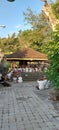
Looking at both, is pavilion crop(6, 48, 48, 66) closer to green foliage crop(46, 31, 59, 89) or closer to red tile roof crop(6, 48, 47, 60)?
red tile roof crop(6, 48, 47, 60)

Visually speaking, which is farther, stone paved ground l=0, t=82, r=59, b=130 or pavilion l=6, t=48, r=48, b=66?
pavilion l=6, t=48, r=48, b=66

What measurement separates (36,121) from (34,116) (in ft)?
2.87

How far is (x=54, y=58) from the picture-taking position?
1335 centimetres

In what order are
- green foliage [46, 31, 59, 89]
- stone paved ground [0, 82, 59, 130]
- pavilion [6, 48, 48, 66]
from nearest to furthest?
stone paved ground [0, 82, 59, 130] < green foliage [46, 31, 59, 89] < pavilion [6, 48, 48, 66]

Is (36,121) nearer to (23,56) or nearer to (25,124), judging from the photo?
(25,124)

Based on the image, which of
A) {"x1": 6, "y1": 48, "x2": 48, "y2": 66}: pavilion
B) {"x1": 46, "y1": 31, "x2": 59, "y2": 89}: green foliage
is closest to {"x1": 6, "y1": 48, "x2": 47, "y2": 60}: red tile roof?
{"x1": 6, "y1": 48, "x2": 48, "y2": 66}: pavilion

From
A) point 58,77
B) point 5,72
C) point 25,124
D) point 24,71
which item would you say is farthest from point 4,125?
point 24,71

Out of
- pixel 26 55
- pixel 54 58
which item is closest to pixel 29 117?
pixel 54 58

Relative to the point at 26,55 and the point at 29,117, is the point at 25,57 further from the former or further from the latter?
the point at 29,117

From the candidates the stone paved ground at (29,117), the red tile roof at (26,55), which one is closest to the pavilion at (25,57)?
the red tile roof at (26,55)

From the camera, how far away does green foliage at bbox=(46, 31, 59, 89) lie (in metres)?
12.9

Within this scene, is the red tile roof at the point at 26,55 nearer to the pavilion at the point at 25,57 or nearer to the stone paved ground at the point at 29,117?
the pavilion at the point at 25,57

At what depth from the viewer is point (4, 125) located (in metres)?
8.70

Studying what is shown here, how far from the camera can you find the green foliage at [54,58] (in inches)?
506
